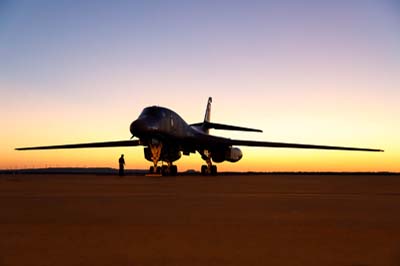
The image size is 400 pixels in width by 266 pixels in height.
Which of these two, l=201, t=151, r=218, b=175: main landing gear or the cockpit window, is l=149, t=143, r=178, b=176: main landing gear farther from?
l=201, t=151, r=218, b=175: main landing gear

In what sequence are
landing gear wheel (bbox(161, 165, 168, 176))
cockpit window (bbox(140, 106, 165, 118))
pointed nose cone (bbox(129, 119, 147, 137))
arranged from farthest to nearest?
landing gear wheel (bbox(161, 165, 168, 176)) → cockpit window (bbox(140, 106, 165, 118)) → pointed nose cone (bbox(129, 119, 147, 137))

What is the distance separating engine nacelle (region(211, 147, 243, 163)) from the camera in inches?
1465

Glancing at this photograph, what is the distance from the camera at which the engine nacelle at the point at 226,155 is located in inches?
1465

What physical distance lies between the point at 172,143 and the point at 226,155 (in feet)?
17.1

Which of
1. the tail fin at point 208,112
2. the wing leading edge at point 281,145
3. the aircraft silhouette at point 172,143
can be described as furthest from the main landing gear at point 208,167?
the tail fin at point 208,112

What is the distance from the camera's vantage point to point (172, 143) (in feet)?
110

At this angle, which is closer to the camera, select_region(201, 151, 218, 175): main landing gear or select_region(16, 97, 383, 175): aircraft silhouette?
select_region(16, 97, 383, 175): aircraft silhouette
